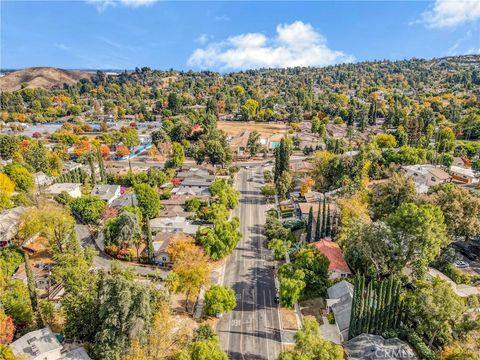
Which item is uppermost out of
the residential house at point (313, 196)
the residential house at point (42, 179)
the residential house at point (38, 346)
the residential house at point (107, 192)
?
the residential house at point (42, 179)

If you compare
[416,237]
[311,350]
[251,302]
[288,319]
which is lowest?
[288,319]

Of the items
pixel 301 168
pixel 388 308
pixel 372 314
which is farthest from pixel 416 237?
pixel 301 168

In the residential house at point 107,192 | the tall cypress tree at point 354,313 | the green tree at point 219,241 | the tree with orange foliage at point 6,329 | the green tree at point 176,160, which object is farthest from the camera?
the green tree at point 176,160

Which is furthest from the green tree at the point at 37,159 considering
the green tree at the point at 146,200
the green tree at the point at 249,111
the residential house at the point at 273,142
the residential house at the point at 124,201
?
the green tree at the point at 249,111

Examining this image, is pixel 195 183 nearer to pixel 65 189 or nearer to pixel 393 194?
pixel 65 189

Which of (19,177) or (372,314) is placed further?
(19,177)

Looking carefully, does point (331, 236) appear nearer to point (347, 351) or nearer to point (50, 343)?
point (347, 351)

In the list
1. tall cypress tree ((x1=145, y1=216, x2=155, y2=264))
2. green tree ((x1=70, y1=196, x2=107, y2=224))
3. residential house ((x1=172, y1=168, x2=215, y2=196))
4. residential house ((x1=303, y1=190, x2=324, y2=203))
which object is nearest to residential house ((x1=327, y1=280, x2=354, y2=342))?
tall cypress tree ((x1=145, y1=216, x2=155, y2=264))

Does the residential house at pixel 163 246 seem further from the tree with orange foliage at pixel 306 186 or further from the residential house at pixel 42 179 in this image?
the residential house at pixel 42 179
